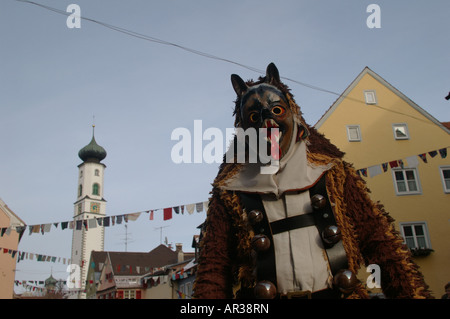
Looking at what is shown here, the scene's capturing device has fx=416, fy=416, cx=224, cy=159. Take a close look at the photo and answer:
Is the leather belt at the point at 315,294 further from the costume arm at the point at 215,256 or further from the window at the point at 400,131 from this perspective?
the window at the point at 400,131

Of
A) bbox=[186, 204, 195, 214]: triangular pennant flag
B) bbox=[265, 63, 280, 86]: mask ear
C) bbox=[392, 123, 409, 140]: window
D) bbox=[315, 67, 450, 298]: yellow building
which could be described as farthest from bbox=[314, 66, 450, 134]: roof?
bbox=[265, 63, 280, 86]: mask ear

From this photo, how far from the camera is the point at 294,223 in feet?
7.80

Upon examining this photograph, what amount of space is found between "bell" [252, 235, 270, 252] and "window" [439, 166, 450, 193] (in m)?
13.9

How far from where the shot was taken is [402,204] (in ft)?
46.9

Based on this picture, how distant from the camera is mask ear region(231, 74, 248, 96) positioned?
2852mm

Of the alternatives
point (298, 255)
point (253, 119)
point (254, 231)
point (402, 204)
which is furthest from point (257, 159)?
point (402, 204)

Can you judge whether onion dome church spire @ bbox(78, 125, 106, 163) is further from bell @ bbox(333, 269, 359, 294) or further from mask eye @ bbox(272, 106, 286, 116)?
bell @ bbox(333, 269, 359, 294)

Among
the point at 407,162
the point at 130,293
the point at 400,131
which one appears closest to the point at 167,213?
the point at 407,162

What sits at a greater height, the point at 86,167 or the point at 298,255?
the point at 86,167

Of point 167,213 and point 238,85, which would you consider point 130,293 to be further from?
point 238,85

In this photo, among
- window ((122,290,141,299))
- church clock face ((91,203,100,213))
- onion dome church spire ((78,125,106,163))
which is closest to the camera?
window ((122,290,141,299))

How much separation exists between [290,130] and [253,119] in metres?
0.25

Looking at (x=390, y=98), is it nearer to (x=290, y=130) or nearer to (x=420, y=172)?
(x=420, y=172)

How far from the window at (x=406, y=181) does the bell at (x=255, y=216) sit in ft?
43.8
